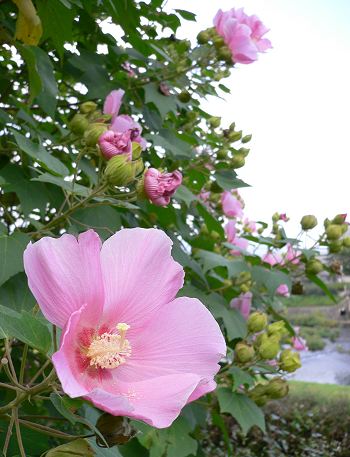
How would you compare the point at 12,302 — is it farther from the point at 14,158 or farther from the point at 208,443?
the point at 208,443

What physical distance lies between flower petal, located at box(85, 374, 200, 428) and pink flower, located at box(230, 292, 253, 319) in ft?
3.89

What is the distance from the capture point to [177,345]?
0.53 metres

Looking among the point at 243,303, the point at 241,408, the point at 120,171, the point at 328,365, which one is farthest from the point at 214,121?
the point at 328,365

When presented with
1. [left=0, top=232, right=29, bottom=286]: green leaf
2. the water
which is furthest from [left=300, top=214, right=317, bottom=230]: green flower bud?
the water

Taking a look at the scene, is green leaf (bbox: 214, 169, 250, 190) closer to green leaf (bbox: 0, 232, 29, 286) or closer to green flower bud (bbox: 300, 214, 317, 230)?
green flower bud (bbox: 300, 214, 317, 230)

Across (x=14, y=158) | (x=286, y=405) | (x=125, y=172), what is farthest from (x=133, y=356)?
(x=286, y=405)

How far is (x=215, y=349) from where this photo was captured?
0.52 meters

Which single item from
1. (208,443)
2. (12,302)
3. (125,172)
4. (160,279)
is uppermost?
(125,172)

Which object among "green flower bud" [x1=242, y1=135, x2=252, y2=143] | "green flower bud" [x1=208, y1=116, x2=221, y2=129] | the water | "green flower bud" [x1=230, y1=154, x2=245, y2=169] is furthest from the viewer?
the water

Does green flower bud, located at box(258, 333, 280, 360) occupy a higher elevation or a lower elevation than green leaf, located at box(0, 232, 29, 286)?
lower

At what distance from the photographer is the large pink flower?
0.48 m

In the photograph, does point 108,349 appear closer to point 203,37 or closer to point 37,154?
point 37,154

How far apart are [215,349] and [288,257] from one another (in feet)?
4.21

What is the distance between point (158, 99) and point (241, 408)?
809 millimetres
